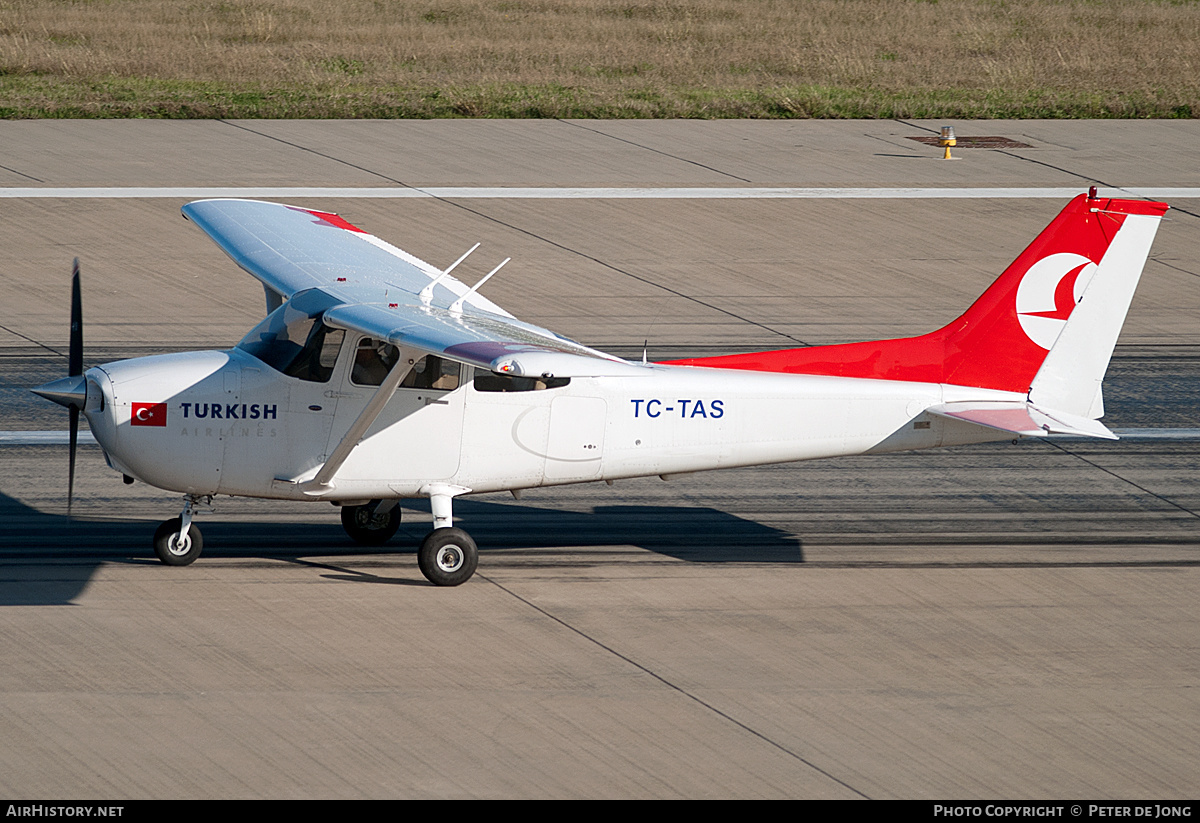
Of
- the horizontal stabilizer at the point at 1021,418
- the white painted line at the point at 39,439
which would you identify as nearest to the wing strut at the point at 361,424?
the horizontal stabilizer at the point at 1021,418

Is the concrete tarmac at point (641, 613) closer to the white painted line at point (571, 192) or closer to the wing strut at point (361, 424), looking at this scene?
the wing strut at point (361, 424)

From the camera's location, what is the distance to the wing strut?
1057cm

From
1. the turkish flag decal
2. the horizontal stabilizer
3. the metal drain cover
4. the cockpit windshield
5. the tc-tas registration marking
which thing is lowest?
the turkish flag decal

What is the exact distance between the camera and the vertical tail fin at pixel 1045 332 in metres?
11.6

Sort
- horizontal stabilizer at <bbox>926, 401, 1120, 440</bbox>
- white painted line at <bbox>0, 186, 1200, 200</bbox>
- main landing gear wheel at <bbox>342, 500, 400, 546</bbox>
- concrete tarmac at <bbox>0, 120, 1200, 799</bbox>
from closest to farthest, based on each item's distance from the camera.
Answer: concrete tarmac at <bbox>0, 120, 1200, 799</bbox> → horizontal stabilizer at <bbox>926, 401, 1120, 440</bbox> → main landing gear wheel at <bbox>342, 500, 400, 546</bbox> → white painted line at <bbox>0, 186, 1200, 200</bbox>

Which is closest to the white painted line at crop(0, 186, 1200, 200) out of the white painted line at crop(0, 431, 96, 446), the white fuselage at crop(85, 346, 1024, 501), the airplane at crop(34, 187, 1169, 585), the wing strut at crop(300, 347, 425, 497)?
the white painted line at crop(0, 431, 96, 446)

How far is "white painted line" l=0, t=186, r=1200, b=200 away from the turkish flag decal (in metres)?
14.0

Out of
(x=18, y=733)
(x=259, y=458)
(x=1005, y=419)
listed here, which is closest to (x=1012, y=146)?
(x=1005, y=419)

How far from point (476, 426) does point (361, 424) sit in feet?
2.93

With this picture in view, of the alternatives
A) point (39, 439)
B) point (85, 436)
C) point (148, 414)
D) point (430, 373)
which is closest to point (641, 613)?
point (430, 373)

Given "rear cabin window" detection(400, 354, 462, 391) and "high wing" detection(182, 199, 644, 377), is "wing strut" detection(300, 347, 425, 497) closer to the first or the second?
"rear cabin window" detection(400, 354, 462, 391)

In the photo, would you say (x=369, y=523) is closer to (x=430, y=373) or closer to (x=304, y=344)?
(x=430, y=373)

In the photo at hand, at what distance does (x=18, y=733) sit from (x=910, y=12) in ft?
135

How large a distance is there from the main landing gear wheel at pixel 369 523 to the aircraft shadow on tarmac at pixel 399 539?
9cm
